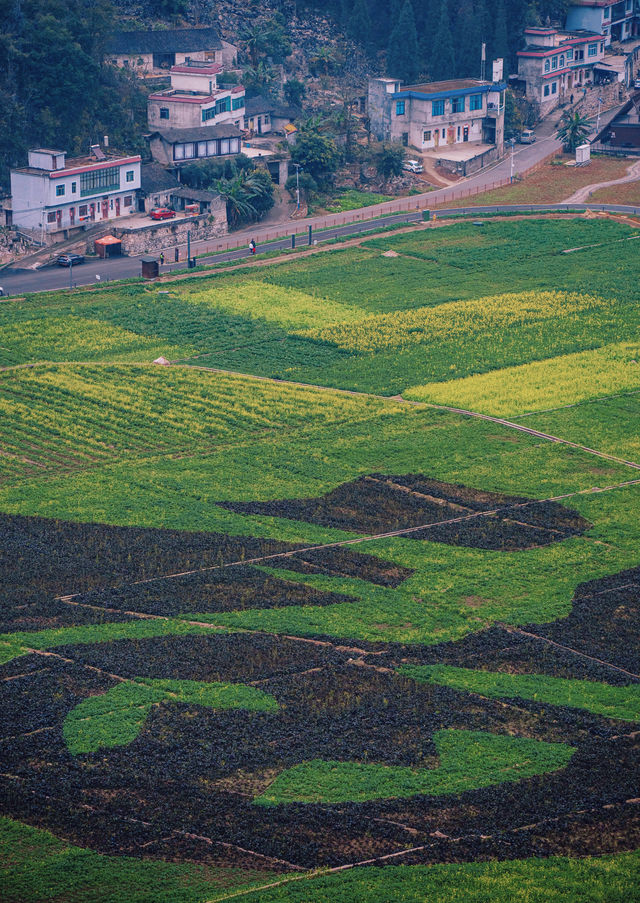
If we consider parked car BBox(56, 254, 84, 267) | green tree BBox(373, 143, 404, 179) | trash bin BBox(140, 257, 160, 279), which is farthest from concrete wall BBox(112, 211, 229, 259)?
green tree BBox(373, 143, 404, 179)

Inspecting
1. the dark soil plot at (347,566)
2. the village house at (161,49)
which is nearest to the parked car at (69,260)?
the village house at (161,49)

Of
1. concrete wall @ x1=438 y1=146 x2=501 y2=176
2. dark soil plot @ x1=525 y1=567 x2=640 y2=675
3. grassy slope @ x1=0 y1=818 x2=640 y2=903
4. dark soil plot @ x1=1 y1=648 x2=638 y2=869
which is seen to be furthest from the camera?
concrete wall @ x1=438 y1=146 x2=501 y2=176

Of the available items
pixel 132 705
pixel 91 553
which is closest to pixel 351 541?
pixel 91 553

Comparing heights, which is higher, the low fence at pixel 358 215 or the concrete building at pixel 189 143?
the concrete building at pixel 189 143

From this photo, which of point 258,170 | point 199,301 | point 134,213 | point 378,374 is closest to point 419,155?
point 258,170

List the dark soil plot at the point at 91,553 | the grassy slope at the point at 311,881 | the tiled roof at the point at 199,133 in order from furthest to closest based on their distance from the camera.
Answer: the tiled roof at the point at 199,133, the dark soil plot at the point at 91,553, the grassy slope at the point at 311,881

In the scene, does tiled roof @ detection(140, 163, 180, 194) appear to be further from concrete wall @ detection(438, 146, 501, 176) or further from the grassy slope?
the grassy slope

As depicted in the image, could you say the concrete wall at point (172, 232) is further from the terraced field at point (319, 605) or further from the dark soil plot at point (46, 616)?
the dark soil plot at point (46, 616)
